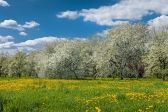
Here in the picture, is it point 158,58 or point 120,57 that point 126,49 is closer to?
point 120,57

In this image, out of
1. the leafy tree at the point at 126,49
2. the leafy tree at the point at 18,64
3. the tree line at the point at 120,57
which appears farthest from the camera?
the leafy tree at the point at 18,64

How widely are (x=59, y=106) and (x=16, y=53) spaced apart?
128 meters

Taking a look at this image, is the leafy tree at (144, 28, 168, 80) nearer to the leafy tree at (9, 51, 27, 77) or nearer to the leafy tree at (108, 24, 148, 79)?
the leafy tree at (108, 24, 148, 79)

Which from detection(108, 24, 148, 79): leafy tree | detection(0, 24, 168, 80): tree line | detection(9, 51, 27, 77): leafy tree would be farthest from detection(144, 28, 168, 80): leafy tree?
detection(9, 51, 27, 77): leafy tree

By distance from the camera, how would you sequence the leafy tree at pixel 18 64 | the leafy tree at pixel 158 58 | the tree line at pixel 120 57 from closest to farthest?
the leafy tree at pixel 158 58, the tree line at pixel 120 57, the leafy tree at pixel 18 64

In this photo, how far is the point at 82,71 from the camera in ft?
343

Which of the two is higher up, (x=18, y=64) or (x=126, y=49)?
(x=126, y=49)

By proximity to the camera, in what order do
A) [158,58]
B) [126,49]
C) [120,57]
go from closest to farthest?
[158,58] < [120,57] < [126,49]

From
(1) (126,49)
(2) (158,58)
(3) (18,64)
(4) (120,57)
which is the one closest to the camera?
(2) (158,58)

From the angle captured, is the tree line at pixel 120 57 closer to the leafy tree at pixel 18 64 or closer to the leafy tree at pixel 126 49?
the leafy tree at pixel 126 49

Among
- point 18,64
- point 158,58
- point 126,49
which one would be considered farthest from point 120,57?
point 18,64

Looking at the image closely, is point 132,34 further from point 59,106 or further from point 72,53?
point 59,106

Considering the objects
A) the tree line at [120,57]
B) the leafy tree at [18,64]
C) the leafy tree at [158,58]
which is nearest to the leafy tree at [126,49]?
the tree line at [120,57]

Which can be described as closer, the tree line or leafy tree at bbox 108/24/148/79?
the tree line
